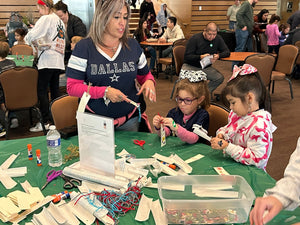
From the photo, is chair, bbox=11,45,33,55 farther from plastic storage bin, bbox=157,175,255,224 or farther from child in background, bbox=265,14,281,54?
child in background, bbox=265,14,281,54

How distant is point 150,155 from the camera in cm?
187

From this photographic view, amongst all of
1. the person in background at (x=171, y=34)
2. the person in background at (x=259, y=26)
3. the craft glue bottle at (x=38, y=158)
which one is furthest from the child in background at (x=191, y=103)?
the person in background at (x=259, y=26)

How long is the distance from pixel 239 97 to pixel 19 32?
19.9 ft

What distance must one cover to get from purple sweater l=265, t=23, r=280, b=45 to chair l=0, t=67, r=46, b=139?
6615 mm

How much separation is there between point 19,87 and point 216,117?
8.60 feet

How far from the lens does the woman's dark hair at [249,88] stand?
1842 mm

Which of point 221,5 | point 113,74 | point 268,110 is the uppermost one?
point 221,5

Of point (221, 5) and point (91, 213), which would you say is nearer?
point (91, 213)

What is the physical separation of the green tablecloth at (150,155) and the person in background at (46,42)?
2.42 meters

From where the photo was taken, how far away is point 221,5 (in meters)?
13.9

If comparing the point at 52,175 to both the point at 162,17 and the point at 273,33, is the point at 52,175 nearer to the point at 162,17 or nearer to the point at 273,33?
the point at 273,33

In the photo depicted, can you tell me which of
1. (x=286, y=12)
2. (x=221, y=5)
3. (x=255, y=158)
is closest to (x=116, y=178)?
(x=255, y=158)

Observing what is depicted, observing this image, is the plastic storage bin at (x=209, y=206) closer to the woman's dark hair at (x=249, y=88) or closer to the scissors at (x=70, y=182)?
the scissors at (x=70, y=182)

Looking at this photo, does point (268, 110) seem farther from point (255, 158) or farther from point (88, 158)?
point (88, 158)
